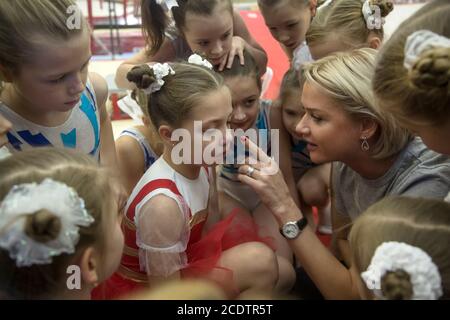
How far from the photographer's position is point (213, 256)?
1.13 meters

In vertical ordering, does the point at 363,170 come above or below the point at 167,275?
above

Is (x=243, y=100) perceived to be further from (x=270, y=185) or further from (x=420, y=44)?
(x=420, y=44)

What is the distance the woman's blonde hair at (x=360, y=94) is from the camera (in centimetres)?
109

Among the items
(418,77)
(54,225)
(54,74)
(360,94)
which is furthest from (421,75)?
(54,74)

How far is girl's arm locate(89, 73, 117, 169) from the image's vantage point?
1360 mm

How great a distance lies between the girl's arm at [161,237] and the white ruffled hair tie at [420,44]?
56cm

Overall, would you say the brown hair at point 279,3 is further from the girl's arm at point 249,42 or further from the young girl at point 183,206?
the young girl at point 183,206

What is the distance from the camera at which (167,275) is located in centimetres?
107

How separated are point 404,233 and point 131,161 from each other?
891mm

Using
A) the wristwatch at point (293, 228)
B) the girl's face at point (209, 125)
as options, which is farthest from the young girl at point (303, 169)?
the wristwatch at point (293, 228)
